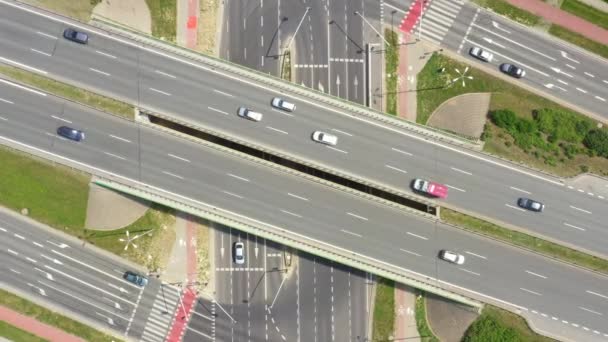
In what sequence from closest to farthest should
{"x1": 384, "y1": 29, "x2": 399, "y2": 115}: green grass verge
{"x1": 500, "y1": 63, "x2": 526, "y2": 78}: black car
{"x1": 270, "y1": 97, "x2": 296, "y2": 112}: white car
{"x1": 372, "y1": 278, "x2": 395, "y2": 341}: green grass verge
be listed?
{"x1": 270, "y1": 97, "x2": 296, "y2": 112}: white car, {"x1": 372, "y1": 278, "x2": 395, "y2": 341}: green grass verge, {"x1": 500, "y1": 63, "x2": 526, "y2": 78}: black car, {"x1": 384, "y1": 29, "x2": 399, "y2": 115}: green grass verge

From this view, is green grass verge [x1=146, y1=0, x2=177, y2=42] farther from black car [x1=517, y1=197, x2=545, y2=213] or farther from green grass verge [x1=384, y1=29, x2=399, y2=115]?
black car [x1=517, y1=197, x2=545, y2=213]

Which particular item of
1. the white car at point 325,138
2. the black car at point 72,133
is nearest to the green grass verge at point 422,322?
the white car at point 325,138

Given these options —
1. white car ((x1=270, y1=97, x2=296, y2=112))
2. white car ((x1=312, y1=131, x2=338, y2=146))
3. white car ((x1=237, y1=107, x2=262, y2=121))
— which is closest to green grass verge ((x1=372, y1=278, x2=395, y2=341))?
white car ((x1=312, y1=131, x2=338, y2=146))

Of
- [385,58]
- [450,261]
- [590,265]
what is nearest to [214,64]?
[385,58]

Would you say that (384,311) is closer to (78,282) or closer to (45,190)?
(78,282)

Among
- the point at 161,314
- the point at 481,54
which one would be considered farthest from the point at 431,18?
the point at 161,314

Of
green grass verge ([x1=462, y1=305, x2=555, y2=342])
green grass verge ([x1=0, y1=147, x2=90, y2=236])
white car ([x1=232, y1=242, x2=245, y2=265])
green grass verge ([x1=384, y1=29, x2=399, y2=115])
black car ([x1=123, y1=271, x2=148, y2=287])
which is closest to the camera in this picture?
green grass verge ([x1=462, y1=305, x2=555, y2=342])

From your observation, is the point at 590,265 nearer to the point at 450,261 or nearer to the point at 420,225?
the point at 450,261
